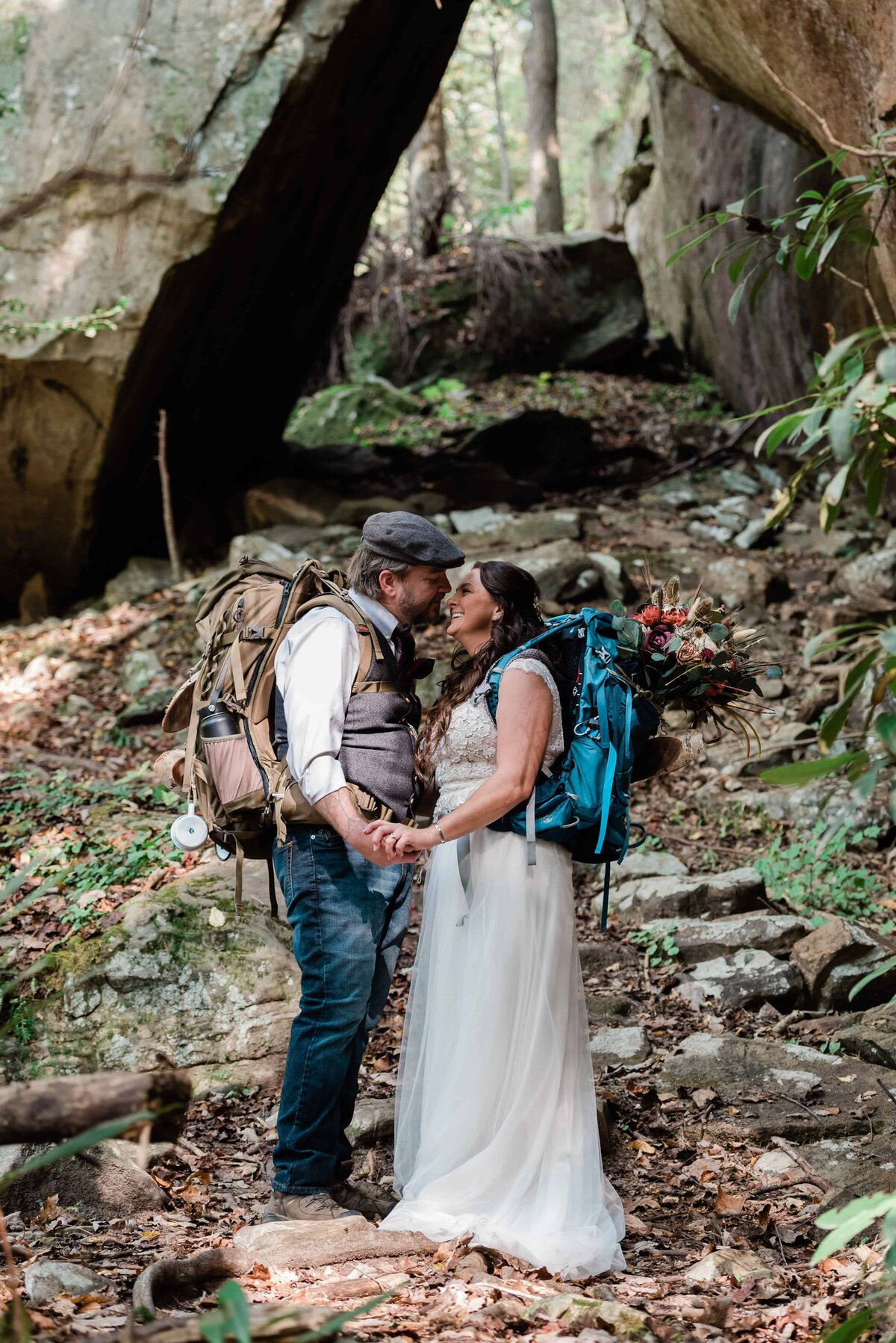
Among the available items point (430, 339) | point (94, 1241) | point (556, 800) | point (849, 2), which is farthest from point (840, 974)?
point (430, 339)

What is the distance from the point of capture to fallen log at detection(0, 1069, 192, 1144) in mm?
1700

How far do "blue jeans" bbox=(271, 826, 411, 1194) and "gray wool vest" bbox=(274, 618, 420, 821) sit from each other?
212 millimetres

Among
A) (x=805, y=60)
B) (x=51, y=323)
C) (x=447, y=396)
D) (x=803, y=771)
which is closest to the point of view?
(x=803, y=771)

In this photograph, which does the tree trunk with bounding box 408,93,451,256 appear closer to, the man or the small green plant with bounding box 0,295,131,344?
the small green plant with bounding box 0,295,131,344

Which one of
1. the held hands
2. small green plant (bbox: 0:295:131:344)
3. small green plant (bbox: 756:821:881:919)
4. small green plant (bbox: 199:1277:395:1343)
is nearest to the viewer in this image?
small green plant (bbox: 199:1277:395:1343)

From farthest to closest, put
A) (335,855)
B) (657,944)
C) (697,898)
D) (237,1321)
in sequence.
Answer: (697,898), (657,944), (335,855), (237,1321)

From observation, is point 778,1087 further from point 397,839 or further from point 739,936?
point 397,839

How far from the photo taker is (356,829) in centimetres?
322

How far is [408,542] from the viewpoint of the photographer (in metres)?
3.48

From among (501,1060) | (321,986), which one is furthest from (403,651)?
(501,1060)

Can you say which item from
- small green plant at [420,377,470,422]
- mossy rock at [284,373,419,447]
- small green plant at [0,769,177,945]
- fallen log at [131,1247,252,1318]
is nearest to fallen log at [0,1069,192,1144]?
fallen log at [131,1247,252,1318]

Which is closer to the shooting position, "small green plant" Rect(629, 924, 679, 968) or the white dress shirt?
the white dress shirt

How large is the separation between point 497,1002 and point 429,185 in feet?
47.3

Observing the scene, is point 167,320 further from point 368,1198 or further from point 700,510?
point 368,1198
